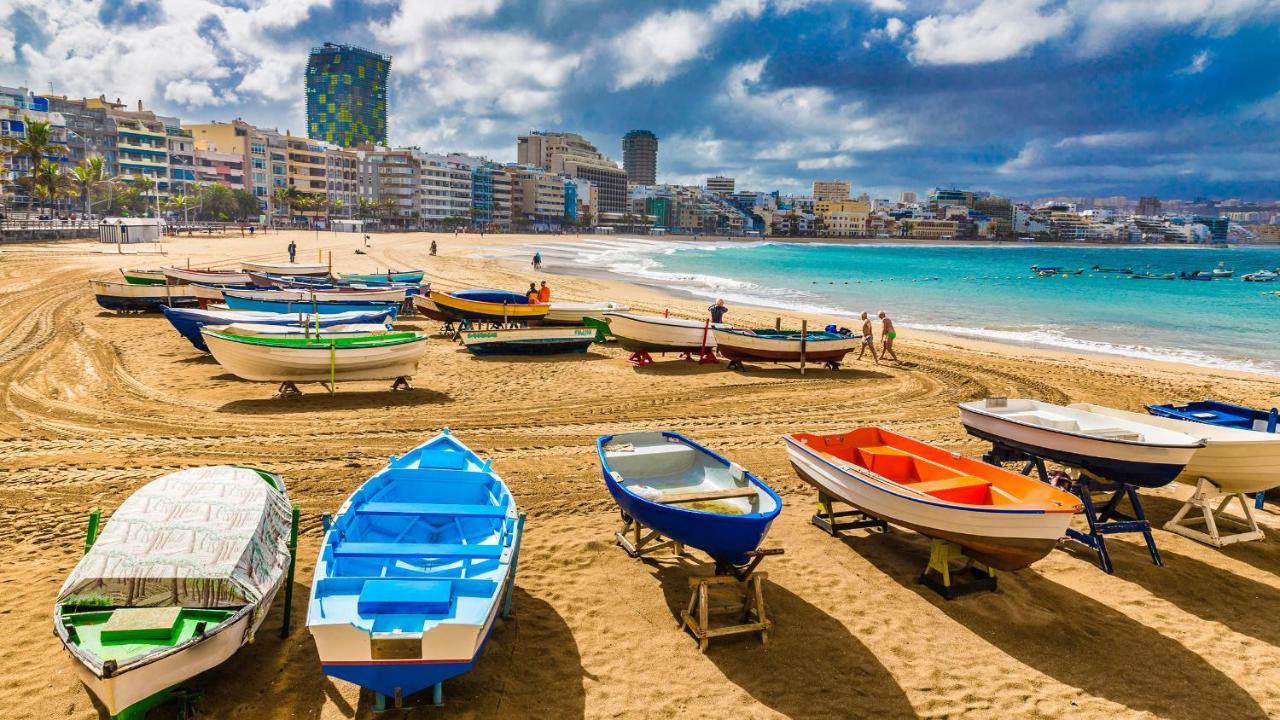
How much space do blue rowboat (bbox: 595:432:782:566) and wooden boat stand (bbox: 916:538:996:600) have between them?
2.03 m

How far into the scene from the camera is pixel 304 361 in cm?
1456

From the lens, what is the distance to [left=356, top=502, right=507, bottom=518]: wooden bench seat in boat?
7.16 metres

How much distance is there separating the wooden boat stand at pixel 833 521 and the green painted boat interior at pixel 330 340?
31.4ft

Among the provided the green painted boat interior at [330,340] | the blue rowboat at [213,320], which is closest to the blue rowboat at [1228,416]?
the green painted boat interior at [330,340]

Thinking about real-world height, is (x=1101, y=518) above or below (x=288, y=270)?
below

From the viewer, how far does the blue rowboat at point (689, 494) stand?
6.93 m

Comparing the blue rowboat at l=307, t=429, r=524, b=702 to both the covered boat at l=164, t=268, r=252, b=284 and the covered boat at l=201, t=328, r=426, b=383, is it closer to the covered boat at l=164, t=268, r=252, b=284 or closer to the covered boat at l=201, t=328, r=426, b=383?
the covered boat at l=201, t=328, r=426, b=383

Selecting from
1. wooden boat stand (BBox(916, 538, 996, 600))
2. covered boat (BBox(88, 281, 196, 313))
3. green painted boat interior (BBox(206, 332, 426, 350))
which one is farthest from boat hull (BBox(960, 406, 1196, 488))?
covered boat (BBox(88, 281, 196, 313))

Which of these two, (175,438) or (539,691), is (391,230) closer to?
(175,438)

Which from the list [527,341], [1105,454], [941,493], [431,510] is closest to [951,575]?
[941,493]

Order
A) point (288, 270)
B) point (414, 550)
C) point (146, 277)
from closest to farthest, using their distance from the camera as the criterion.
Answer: point (414, 550)
point (146, 277)
point (288, 270)

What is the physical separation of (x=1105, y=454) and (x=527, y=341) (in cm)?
1438

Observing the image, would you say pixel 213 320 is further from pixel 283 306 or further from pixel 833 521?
pixel 833 521

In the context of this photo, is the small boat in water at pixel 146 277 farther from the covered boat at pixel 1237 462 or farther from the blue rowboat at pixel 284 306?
the covered boat at pixel 1237 462
